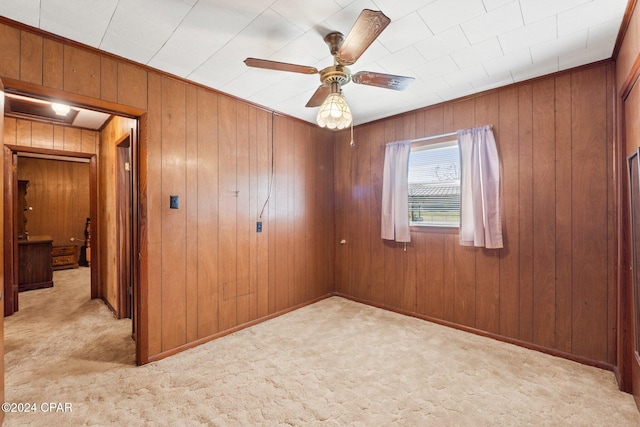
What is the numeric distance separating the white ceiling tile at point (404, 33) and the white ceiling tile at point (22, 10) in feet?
6.99

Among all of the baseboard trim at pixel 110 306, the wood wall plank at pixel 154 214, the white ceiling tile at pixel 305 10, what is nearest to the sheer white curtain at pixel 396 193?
the white ceiling tile at pixel 305 10

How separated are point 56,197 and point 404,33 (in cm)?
830

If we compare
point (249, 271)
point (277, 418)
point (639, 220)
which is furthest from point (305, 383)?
point (639, 220)

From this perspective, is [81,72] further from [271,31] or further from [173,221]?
[271,31]

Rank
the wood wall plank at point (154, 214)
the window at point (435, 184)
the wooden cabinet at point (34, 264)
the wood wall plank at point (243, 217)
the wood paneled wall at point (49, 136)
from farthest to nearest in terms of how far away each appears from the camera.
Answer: the wooden cabinet at point (34, 264) < the wood paneled wall at point (49, 136) < the window at point (435, 184) < the wood wall plank at point (243, 217) < the wood wall plank at point (154, 214)

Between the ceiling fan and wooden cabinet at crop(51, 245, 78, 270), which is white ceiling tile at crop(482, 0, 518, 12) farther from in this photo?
wooden cabinet at crop(51, 245, 78, 270)

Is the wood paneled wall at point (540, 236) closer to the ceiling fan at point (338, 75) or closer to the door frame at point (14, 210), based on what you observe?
the ceiling fan at point (338, 75)

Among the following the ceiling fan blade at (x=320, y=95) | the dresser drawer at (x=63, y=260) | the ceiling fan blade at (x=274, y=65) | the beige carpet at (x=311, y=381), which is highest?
the ceiling fan blade at (x=274, y=65)

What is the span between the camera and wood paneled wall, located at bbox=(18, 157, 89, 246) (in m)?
6.44

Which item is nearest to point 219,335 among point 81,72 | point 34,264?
point 81,72

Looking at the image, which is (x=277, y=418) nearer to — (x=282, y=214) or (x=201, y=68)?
(x=282, y=214)

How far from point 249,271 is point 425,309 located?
2101 millimetres

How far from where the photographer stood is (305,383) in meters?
2.17

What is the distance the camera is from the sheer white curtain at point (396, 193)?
3498 mm
